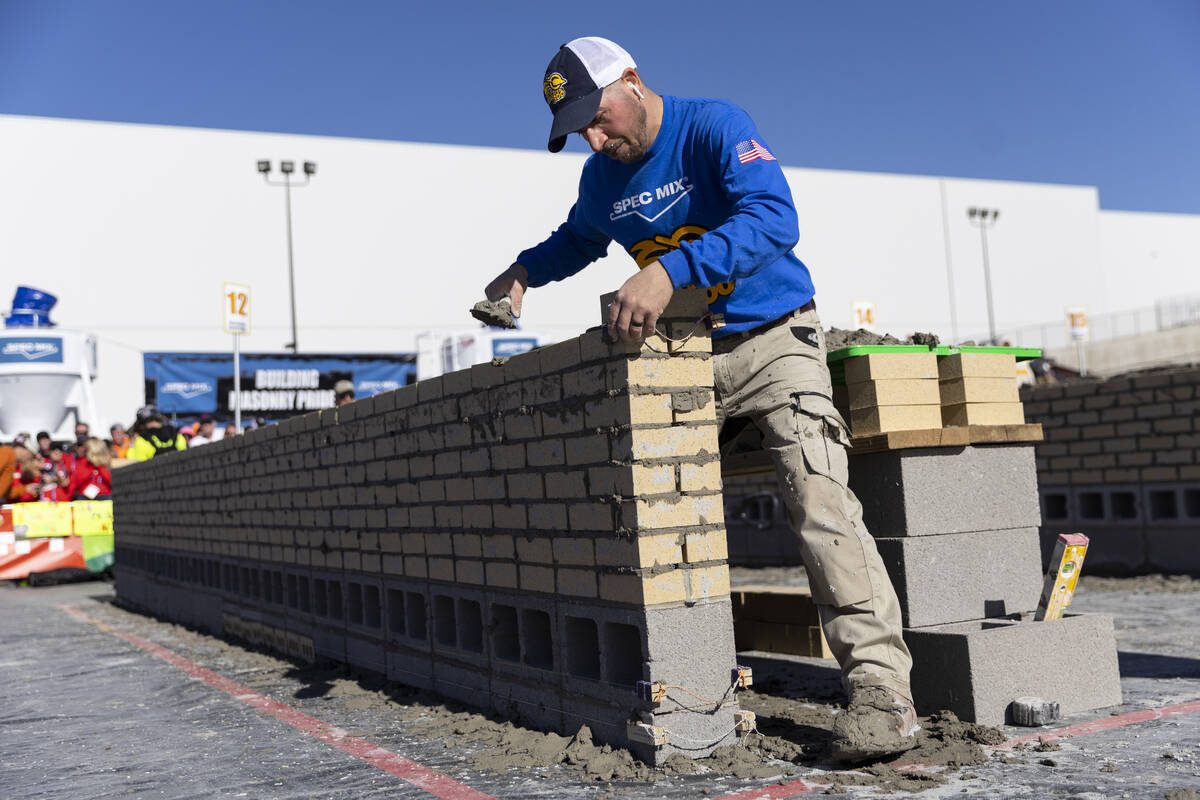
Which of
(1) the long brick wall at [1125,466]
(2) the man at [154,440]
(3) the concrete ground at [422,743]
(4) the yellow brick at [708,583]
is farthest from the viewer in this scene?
(2) the man at [154,440]

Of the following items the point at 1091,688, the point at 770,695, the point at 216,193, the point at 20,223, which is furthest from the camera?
the point at 216,193

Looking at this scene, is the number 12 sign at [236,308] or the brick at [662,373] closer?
the brick at [662,373]

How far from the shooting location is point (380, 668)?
6.02 metres

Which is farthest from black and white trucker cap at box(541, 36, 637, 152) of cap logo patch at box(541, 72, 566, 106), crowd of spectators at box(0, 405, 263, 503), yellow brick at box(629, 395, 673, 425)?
crowd of spectators at box(0, 405, 263, 503)

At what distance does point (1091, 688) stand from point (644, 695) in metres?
1.82

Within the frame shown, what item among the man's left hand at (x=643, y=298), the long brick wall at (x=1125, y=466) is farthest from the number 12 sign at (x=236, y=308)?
the man's left hand at (x=643, y=298)

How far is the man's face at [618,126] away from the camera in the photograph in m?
3.85

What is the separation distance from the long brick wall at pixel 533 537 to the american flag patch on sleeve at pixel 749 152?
0.49 meters

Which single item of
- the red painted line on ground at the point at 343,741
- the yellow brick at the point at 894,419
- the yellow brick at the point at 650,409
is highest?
the yellow brick at the point at 650,409

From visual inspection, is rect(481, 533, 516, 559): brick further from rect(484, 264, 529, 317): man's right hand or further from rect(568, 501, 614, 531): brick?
rect(484, 264, 529, 317): man's right hand

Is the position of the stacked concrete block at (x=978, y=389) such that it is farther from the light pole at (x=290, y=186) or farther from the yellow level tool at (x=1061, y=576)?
the light pole at (x=290, y=186)

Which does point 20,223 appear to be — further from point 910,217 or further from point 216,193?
point 910,217

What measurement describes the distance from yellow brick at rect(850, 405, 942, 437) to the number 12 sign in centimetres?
901

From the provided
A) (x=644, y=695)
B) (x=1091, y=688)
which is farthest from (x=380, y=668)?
(x=1091, y=688)
